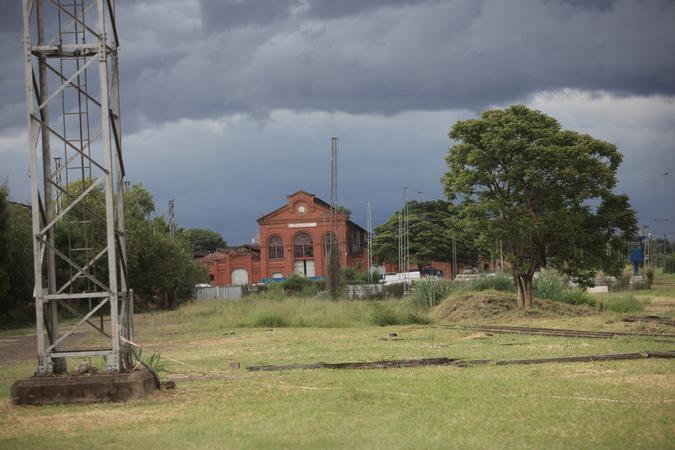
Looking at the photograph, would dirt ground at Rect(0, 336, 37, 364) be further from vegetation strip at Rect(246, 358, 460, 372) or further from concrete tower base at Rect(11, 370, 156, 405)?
concrete tower base at Rect(11, 370, 156, 405)

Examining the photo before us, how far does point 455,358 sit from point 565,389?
15.4 ft

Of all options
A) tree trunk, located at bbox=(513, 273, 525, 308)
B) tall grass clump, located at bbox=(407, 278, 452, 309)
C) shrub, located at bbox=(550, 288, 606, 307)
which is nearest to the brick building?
tall grass clump, located at bbox=(407, 278, 452, 309)

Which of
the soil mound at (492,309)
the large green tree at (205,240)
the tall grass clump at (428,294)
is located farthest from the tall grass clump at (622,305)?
the large green tree at (205,240)

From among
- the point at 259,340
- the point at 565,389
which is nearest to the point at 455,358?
the point at 565,389

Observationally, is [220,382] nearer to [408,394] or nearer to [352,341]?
[408,394]

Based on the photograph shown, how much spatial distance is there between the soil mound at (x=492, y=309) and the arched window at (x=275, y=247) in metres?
60.0

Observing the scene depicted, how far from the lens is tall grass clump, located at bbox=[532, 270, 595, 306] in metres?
31.5

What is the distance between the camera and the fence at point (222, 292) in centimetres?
6512

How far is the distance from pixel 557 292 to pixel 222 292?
38.8m

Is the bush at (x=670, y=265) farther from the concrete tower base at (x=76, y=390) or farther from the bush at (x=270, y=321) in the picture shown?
the concrete tower base at (x=76, y=390)

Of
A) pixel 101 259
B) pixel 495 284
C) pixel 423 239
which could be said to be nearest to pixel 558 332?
pixel 495 284

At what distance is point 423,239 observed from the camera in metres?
86.3

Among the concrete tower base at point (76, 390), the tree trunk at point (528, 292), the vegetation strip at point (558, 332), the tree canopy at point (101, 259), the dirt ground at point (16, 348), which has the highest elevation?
the tree canopy at point (101, 259)

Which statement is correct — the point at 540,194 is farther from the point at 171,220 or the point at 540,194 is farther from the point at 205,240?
the point at 205,240
